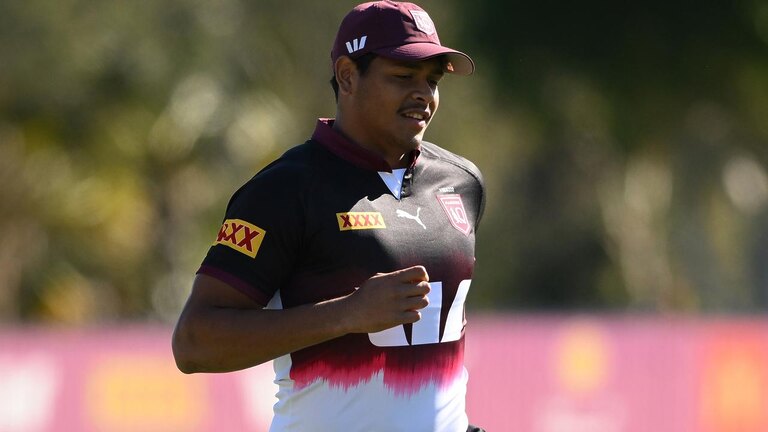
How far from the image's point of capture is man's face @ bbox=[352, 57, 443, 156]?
173 inches

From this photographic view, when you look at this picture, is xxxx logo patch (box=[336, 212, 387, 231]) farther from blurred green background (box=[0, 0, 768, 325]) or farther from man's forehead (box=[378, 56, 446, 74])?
blurred green background (box=[0, 0, 768, 325])

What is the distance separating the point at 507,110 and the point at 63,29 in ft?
29.1

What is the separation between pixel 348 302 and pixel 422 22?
0.96 meters

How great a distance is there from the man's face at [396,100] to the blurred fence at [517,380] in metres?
5.99

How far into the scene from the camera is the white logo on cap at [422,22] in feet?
14.6

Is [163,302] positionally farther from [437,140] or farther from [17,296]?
[437,140]

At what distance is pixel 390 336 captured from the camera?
428cm

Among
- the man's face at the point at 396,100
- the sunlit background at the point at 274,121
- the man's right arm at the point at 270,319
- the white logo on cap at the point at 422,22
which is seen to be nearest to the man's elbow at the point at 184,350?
the man's right arm at the point at 270,319

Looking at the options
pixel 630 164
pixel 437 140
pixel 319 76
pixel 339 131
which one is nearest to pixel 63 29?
pixel 319 76

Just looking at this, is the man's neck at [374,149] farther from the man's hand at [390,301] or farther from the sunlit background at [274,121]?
the sunlit background at [274,121]

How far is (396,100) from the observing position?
438cm

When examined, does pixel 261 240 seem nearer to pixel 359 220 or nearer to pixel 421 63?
pixel 359 220

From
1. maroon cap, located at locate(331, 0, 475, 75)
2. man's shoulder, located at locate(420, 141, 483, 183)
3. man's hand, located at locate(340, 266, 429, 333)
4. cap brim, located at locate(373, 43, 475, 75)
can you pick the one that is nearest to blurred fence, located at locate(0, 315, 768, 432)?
man's shoulder, located at locate(420, 141, 483, 183)

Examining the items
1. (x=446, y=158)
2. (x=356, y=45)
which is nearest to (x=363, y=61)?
(x=356, y=45)
